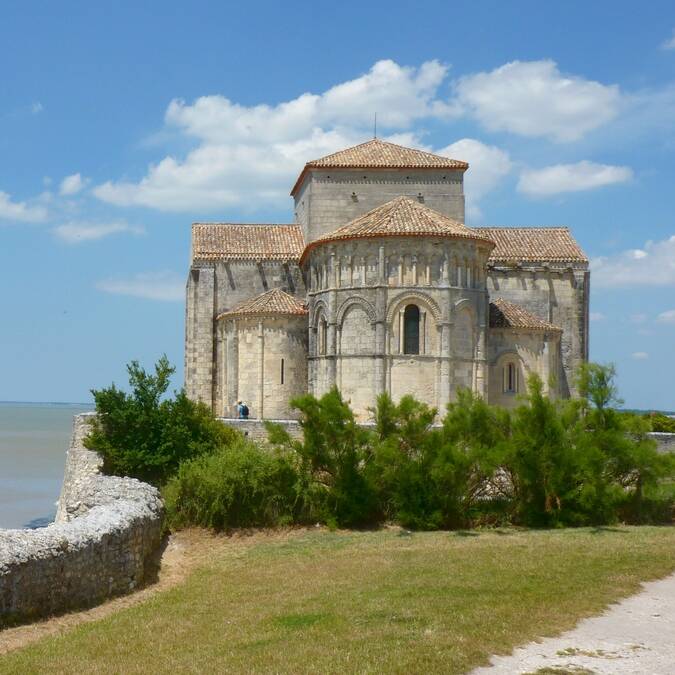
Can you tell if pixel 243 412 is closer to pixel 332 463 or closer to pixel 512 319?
pixel 332 463

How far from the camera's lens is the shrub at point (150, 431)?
23.2m

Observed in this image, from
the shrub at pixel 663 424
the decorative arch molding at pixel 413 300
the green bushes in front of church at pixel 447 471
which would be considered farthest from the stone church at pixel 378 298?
the shrub at pixel 663 424

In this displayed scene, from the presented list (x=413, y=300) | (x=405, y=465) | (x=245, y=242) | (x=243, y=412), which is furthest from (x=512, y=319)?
(x=245, y=242)

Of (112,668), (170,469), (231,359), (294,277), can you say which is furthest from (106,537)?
(294,277)

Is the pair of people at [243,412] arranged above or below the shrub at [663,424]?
above

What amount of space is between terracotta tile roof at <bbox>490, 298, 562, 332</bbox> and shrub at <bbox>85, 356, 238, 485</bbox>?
9948mm

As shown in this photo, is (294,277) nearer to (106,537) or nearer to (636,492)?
(636,492)

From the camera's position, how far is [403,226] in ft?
87.4

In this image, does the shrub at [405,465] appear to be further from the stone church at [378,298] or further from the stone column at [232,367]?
the stone column at [232,367]

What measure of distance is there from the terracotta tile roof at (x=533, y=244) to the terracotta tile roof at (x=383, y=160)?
331 cm

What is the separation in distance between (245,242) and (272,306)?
5.08m

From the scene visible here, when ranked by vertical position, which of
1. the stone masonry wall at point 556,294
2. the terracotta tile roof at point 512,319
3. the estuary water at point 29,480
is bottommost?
the estuary water at point 29,480

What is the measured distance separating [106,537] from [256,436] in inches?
458

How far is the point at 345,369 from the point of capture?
26938 mm
